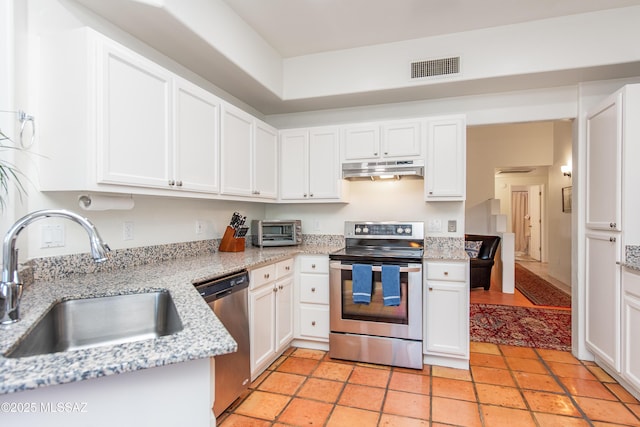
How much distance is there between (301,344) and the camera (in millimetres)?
3082

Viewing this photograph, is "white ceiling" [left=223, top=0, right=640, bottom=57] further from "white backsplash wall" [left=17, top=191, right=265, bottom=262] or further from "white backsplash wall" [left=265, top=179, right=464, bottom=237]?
"white backsplash wall" [left=17, top=191, right=265, bottom=262]

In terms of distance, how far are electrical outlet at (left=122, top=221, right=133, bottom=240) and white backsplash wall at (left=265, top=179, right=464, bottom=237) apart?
1.85 meters

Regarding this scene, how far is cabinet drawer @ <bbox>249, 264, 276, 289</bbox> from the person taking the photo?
2.34 meters

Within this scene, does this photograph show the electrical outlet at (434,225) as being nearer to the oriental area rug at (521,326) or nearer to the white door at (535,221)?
the oriental area rug at (521,326)

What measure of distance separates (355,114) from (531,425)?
286 cm

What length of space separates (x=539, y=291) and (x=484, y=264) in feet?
2.95

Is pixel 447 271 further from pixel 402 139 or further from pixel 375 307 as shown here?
pixel 402 139

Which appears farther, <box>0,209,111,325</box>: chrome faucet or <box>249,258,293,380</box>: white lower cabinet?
<box>249,258,293,380</box>: white lower cabinet

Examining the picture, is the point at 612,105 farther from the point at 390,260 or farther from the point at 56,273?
the point at 56,273

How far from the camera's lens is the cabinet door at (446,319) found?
262 cm

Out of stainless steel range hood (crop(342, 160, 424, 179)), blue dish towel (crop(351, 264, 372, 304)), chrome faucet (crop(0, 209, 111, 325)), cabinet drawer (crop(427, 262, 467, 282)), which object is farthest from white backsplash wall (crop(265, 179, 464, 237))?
chrome faucet (crop(0, 209, 111, 325))

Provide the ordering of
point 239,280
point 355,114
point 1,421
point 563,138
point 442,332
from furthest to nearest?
point 563,138 → point 355,114 → point 442,332 → point 239,280 → point 1,421

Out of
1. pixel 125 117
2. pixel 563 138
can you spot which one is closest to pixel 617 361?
pixel 125 117

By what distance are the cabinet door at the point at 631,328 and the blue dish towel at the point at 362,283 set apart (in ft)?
5.50
